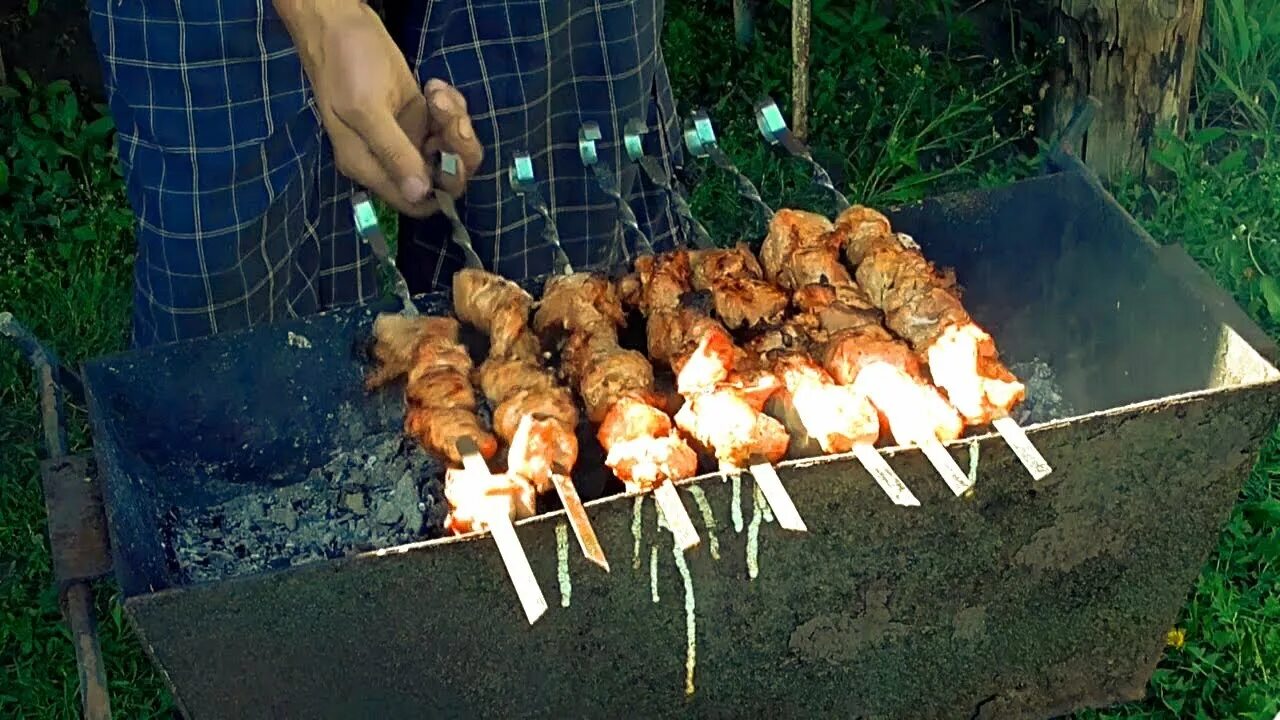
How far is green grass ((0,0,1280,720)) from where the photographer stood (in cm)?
389

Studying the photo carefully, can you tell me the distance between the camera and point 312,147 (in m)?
3.63

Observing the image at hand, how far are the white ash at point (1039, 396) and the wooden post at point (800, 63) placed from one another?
2.23m

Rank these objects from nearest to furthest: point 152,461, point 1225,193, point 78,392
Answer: point 152,461, point 78,392, point 1225,193

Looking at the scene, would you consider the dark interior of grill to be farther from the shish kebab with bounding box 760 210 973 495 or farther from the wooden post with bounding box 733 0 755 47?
the wooden post with bounding box 733 0 755 47

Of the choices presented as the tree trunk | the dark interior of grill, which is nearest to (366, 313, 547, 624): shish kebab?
the dark interior of grill

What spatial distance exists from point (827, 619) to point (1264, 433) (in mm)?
904

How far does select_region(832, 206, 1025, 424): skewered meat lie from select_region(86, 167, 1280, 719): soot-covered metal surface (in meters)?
0.14

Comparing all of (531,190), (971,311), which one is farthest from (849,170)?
(531,190)

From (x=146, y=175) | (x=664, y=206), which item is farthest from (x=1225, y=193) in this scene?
(x=146, y=175)

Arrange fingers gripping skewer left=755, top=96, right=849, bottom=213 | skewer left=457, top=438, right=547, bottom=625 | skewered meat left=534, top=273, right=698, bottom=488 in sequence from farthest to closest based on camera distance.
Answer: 1. fingers gripping skewer left=755, top=96, right=849, bottom=213
2. skewered meat left=534, top=273, right=698, bottom=488
3. skewer left=457, top=438, right=547, bottom=625

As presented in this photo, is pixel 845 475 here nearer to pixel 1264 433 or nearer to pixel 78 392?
pixel 1264 433

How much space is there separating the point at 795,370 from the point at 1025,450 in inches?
19.7

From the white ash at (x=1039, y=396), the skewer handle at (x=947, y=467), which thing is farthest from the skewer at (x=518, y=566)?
the white ash at (x=1039, y=396)

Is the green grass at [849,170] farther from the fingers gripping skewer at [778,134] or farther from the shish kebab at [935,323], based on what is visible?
the fingers gripping skewer at [778,134]
